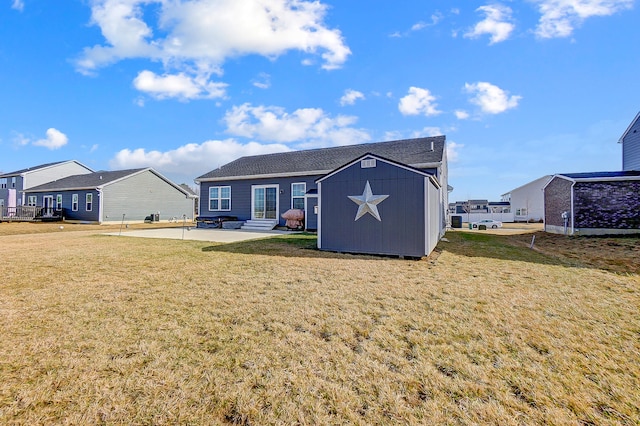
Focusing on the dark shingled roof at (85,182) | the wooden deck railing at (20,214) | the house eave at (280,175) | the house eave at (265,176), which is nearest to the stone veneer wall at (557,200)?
the house eave at (280,175)

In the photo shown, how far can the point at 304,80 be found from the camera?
48.9 feet

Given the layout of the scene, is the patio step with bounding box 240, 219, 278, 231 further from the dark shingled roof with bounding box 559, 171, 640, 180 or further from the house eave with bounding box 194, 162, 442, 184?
the dark shingled roof with bounding box 559, 171, 640, 180

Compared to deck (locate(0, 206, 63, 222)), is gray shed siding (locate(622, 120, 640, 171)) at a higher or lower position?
higher

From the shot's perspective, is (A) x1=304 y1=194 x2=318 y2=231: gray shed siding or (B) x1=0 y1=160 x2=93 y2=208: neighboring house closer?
(A) x1=304 y1=194 x2=318 y2=231: gray shed siding

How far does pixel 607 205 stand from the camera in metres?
13.7

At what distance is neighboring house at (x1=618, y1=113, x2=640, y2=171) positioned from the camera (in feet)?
58.3

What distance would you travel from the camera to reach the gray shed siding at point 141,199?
25.6 meters

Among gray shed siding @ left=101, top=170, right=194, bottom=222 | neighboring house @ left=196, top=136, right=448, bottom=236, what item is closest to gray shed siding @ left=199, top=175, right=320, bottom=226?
neighboring house @ left=196, top=136, right=448, bottom=236

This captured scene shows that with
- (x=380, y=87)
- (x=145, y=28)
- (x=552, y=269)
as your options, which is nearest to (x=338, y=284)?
(x=552, y=269)

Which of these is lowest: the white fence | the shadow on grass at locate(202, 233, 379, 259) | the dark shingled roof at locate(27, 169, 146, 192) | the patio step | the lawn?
the lawn

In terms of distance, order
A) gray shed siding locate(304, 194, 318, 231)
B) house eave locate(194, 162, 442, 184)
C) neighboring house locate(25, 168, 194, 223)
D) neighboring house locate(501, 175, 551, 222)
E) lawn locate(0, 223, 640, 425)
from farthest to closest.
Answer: neighboring house locate(501, 175, 551, 222) < neighboring house locate(25, 168, 194, 223) < gray shed siding locate(304, 194, 318, 231) < house eave locate(194, 162, 442, 184) < lawn locate(0, 223, 640, 425)

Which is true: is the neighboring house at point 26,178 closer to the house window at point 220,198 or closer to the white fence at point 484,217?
the house window at point 220,198

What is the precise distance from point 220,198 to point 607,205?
69.4 feet

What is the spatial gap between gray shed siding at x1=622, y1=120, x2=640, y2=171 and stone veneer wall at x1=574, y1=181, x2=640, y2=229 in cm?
676
